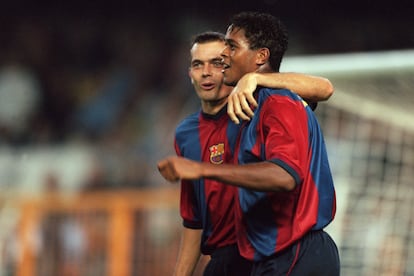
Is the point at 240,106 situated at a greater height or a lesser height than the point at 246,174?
greater

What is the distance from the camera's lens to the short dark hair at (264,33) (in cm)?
331

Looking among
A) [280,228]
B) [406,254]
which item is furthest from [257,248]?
[406,254]

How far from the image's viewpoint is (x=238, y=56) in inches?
132

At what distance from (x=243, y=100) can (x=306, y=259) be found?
1.86 ft

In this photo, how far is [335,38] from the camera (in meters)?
11.3

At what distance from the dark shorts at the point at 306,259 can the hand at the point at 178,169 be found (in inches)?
21.0

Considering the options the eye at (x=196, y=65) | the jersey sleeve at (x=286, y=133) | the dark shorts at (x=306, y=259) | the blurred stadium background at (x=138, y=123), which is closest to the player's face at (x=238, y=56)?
the jersey sleeve at (x=286, y=133)

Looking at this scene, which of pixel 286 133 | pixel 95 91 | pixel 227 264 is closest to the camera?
pixel 286 133

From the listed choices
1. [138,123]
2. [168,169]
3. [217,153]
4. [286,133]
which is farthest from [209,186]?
[138,123]

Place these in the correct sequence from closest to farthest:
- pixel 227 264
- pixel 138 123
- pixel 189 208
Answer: pixel 227 264 → pixel 189 208 → pixel 138 123

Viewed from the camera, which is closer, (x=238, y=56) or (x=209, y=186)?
(x=238, y=56)

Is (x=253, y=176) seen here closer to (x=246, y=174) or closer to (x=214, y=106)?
(x=246, y=174)

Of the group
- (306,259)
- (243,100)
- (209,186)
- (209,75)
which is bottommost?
(306,259)

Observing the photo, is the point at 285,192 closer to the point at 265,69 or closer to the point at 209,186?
the point at 265,69
